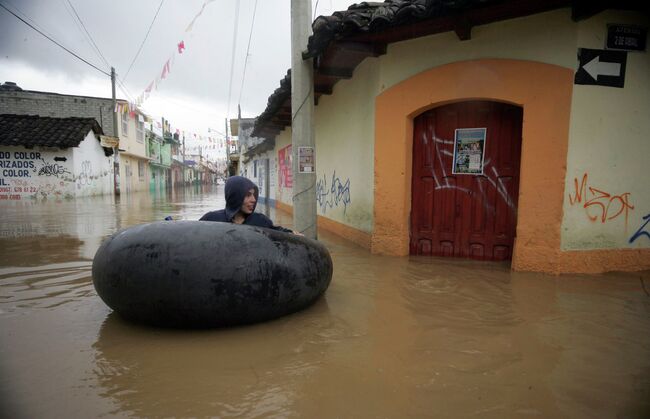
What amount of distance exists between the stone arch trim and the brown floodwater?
2.70 ft

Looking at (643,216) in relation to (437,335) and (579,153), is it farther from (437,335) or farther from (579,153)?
(437,335)

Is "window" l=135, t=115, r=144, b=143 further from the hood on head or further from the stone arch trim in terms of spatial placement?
the hood on head

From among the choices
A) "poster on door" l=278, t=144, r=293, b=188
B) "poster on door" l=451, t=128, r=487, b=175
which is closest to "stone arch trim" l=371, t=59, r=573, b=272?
"poster on door" l=451, t=128, r=487, b=175

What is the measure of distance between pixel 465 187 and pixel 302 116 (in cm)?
261

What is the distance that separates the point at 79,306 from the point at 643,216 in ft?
21.0

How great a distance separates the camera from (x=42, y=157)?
654 inches

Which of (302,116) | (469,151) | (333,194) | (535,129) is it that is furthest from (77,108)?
(535,129)

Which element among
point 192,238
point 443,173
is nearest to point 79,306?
point 192,238

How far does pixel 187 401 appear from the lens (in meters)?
1.92

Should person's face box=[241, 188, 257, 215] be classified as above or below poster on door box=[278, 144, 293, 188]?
below

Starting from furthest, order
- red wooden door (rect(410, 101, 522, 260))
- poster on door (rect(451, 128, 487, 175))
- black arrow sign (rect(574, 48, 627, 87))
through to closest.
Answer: poster on door (rect(451, 128, 487, 175)) < red wooden door (rect(410, 101, 522, 260)) < black arrow sign (rect(574, 48, 627, 87))

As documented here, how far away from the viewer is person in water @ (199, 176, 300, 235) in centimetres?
326

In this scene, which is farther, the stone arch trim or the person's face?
the stone arch trim

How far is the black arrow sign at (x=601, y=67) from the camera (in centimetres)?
432
